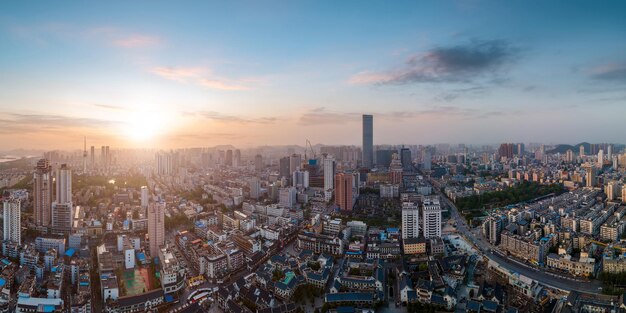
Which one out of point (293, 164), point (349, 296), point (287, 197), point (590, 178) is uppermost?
point (293, 164)

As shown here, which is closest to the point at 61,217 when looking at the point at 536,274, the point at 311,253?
the point at 311,253

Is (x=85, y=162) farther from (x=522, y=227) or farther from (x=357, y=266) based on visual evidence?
(x=522, y=227)

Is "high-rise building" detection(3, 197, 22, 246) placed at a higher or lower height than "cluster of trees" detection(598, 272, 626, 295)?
higher

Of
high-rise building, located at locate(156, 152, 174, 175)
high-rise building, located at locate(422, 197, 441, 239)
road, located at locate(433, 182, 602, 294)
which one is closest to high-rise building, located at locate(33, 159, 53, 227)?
high-rise building, located at locate(422, 197, 441, 239)

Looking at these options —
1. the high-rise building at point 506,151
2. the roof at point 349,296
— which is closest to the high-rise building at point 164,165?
the roof at point 349,296

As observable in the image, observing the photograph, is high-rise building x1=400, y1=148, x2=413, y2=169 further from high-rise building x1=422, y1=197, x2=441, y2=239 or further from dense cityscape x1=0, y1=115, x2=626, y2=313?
high-rise building x1=422, y1=197, x2=441, y2=239

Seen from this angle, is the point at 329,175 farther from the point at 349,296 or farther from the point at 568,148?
the point at 568,148
